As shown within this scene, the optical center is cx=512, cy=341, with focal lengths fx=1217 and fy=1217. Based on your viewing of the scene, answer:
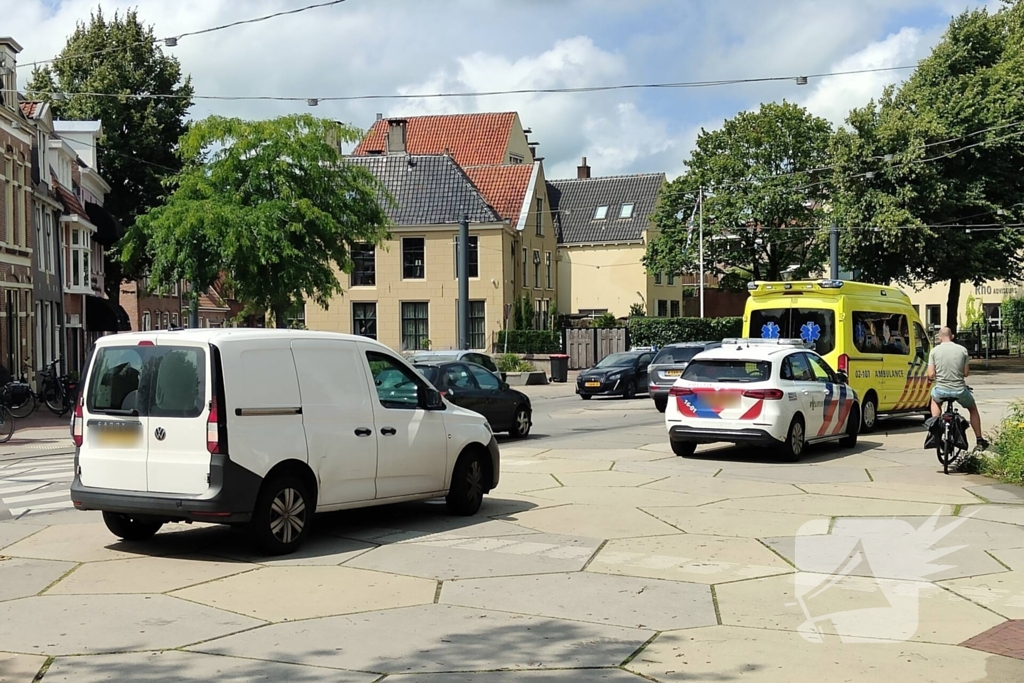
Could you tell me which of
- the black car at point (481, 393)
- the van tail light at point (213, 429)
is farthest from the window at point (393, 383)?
the black car at point (481, 393)

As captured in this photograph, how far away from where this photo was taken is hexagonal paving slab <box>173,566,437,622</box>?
7.50 meters

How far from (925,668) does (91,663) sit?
4.24 meters

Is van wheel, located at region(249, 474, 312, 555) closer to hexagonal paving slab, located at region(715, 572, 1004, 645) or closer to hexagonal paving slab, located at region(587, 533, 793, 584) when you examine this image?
hexagonal paving slab, located at region(587, 533, 793, 584)

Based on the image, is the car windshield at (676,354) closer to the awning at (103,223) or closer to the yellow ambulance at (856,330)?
the yellow ambulance at (856,330)

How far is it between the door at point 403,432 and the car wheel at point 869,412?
Result: 11.7 metres

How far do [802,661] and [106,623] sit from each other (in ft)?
13.0

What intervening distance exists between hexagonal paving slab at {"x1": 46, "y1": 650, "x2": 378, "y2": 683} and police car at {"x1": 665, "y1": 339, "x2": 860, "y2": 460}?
34.5 ft

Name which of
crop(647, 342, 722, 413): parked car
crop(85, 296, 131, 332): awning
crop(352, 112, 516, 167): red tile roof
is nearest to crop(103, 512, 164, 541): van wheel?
crop(647, 342, 722, 413): parked car

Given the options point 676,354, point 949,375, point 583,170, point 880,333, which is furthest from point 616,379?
point 583,170

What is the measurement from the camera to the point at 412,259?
5519 cm

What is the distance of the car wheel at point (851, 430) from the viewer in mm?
18105

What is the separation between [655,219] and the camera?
6494 cm

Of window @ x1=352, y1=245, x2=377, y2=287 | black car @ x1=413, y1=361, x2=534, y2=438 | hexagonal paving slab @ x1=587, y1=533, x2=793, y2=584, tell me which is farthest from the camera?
window @ x1=352, y1=245, x2=377, y2=287

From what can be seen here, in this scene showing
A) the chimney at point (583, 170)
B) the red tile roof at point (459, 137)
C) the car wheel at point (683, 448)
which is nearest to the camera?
the car wheel at point (683, 448)
